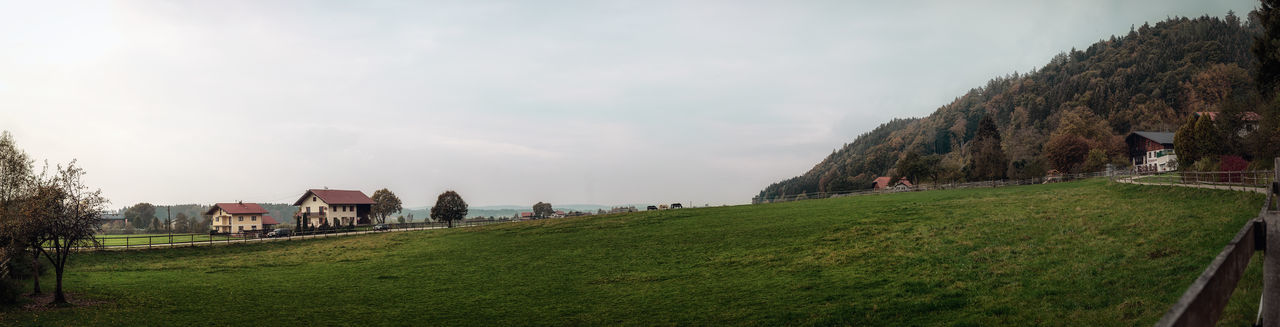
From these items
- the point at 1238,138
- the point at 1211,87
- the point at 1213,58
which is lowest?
the point at 1238,138

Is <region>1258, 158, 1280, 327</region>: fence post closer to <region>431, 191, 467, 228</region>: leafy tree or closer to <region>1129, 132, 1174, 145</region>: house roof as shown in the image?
<region>431, 191, 467, 228</region>: leafy tree

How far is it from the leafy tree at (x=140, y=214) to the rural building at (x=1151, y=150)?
226540 millimetres

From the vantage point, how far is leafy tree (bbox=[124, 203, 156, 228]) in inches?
6727

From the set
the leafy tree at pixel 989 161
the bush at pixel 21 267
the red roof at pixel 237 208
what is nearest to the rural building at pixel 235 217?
the red roof at pixel 237 208

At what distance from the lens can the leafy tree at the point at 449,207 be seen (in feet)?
277

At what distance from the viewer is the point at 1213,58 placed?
17150 cm

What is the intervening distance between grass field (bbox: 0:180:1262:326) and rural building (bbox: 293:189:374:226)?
166 feet

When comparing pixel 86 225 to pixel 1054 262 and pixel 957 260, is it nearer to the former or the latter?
pixel 957 260

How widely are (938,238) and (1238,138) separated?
168 feet

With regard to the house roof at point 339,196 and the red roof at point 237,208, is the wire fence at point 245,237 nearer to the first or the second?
the house roof at point 339,196

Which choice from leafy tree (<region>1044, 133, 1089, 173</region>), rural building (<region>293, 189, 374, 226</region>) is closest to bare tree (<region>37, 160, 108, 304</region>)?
rural building (<region>293, 189, 374, 226</region>)

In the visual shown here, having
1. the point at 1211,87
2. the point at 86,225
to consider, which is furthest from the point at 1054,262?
the point at 1211,87

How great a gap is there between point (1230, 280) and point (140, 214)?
22583 centimetres

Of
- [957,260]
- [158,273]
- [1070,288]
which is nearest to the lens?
[1070,288]
